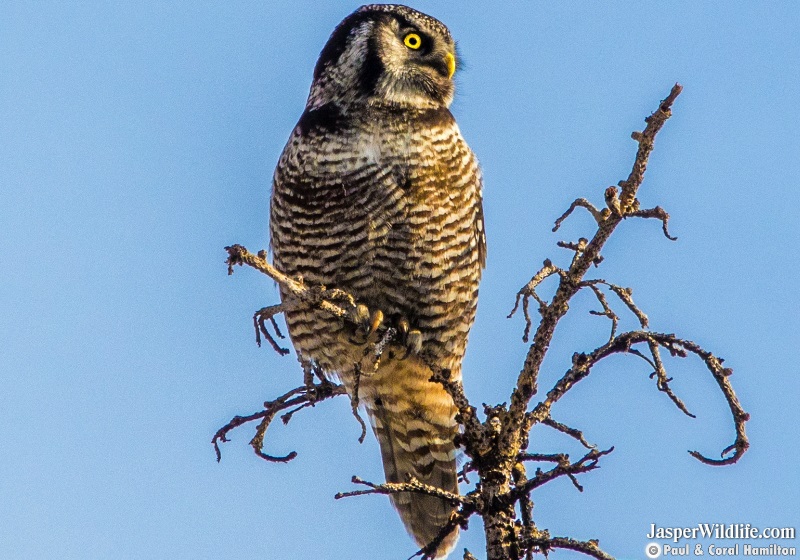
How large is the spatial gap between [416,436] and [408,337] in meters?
0.96

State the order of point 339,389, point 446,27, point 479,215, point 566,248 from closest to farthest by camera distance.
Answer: point 566,248
point 339,389
point 479,215
point 446,27

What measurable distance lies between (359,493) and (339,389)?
78.5 inches

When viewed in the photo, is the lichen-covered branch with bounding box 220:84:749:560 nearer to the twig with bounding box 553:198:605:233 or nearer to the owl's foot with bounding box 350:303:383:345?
the twig with bounding box 553:198:605:233

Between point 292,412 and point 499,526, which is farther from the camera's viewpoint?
point 292,412

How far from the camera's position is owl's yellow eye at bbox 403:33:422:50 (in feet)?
23.7

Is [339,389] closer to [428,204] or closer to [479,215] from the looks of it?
[428,204]

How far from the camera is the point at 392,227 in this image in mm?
6258

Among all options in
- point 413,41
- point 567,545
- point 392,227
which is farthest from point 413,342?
point 567,545

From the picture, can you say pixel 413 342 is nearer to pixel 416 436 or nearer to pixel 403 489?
pixel 416 436

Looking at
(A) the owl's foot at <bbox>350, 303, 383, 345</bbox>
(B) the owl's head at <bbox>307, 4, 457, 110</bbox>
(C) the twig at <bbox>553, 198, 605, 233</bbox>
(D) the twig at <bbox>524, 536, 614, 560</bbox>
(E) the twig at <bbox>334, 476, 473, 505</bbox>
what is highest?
(B) the owl's head at <bbox>307, 4, 457, 110</bbox>

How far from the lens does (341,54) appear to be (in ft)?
23.1

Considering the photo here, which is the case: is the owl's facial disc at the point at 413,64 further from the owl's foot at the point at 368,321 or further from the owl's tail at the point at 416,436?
the owl's tail at the point at 416,436

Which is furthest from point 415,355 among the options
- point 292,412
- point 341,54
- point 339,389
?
point 341,54

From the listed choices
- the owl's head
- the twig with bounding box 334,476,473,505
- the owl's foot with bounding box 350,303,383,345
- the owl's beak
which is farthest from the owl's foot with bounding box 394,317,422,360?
the twig with bounding box 334,476,473,505
